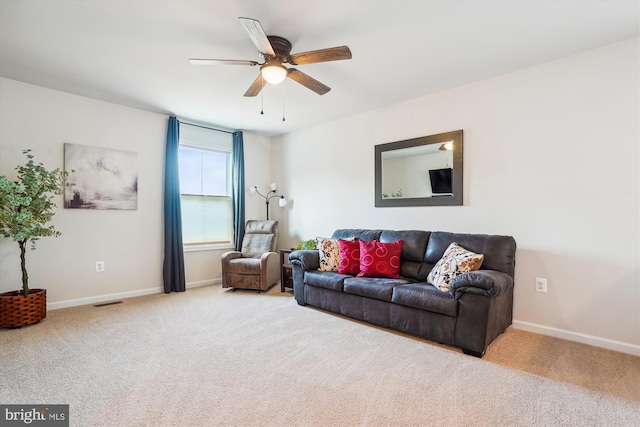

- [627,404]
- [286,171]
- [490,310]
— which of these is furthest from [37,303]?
[627,404]

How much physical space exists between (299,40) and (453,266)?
2307 millimetres

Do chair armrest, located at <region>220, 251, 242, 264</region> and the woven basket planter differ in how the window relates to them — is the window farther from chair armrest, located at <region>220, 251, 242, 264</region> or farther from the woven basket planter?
the woven basket planter

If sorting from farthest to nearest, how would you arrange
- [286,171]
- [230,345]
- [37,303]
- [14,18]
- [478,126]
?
1. [286,171]
2. [478,126]
3. [37,303]
4. [230,345]
5. [14,18]

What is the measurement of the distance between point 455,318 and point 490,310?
0.27 metres

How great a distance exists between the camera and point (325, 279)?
3553mm

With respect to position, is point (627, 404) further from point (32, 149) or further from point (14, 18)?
point (32, 149)

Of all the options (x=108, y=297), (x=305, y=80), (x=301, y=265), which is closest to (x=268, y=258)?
(x=301, y=265)

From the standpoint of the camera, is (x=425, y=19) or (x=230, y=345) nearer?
(x=425, y=19)

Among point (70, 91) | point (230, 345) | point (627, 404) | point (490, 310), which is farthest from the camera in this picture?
point (70, 91)

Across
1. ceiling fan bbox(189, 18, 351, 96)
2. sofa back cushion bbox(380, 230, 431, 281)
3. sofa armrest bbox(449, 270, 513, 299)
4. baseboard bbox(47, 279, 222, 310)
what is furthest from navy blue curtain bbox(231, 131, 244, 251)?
sofa armrest bbox(449, 270, 513, 299)

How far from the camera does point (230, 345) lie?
104 inches

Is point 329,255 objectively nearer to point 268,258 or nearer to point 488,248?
point 268,258

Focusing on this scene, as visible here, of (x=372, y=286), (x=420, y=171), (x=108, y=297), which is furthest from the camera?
(x=108, y=297)

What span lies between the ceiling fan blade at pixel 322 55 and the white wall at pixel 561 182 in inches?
70.0
